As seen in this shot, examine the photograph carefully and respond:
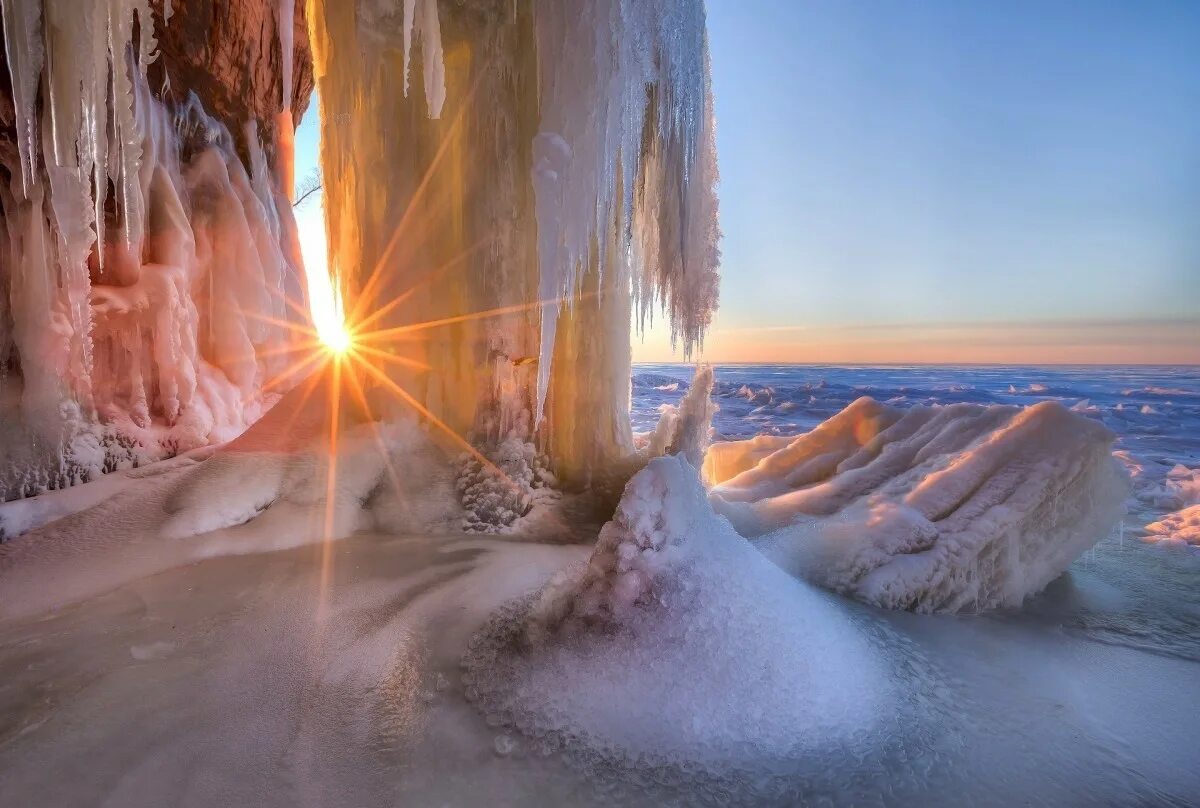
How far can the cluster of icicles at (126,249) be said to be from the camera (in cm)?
293

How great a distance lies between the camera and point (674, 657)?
1888 mm

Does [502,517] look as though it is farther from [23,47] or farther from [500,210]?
[23,47]

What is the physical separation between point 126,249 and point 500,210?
4854mm

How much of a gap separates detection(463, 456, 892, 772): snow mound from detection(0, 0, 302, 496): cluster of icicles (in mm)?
3310

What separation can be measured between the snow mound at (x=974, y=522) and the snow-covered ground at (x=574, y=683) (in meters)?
0.18

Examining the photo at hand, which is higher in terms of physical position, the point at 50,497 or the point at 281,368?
the point at 281,368

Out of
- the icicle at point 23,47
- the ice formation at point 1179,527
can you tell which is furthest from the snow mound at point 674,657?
the ice formation at point 1179,527

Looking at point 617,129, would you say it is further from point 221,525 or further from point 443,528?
point 221,525

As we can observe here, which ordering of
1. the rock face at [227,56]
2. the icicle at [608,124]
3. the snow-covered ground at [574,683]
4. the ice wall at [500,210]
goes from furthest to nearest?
1. the rock face at [227,56]
2. the ice wall at [500,210]
3. the icicle at [608,124]
4. the snow-covered ground at [574,683]

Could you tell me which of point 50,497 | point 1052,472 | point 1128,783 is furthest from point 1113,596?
point 50,497

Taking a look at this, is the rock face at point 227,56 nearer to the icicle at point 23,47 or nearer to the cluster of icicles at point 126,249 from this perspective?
the cluster of icicles at point 126,249

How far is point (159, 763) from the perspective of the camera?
1.53 metres

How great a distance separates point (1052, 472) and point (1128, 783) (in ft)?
6.46

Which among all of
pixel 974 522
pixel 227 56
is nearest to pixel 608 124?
pixel 974 522
